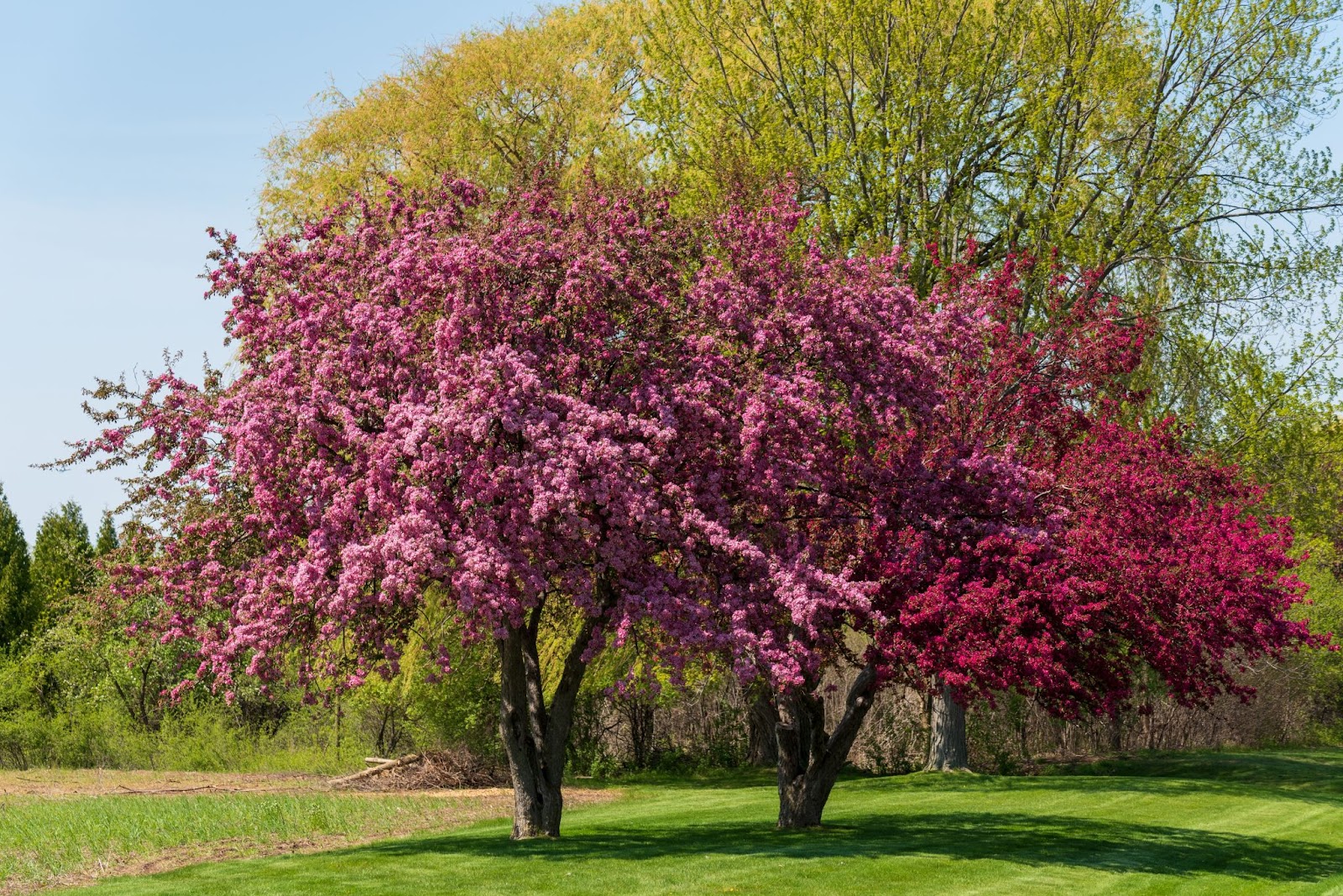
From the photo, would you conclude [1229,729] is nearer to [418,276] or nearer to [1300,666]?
[1300,666]

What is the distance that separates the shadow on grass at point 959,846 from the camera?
673 inches

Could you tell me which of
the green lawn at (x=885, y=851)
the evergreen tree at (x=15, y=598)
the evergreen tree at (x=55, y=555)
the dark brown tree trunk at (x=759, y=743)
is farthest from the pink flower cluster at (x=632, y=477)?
the evergreen tree at (x=15, y=598)

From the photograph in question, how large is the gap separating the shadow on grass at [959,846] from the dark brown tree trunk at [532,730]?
504 millimetres

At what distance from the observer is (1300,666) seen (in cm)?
4144

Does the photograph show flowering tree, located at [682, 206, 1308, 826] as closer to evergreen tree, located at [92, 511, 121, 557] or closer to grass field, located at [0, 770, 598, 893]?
grass field, located at [0, 770, 598, 893]

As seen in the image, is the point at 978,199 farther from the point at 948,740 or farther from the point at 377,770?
the point at 377,770

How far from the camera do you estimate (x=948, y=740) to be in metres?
31.2

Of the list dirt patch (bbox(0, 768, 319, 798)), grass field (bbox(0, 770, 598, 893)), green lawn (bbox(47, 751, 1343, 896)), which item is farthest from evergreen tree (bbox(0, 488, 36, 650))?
green lawn (bbox(47, 751, 1343, 896))

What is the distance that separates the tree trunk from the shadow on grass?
9304 mm

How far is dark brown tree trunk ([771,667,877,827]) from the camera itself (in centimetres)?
1933

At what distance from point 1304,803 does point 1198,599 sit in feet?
35.7

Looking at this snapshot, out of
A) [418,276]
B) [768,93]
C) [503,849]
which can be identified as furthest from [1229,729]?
[418,276]

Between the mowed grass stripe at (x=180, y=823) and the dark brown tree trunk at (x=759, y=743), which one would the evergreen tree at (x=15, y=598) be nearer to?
the mowed grass stripe at (x=180, y=823)

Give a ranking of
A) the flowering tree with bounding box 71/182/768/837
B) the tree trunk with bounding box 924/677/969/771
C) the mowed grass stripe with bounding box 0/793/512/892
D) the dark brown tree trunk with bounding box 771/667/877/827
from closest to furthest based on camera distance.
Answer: the flowering tree with bounding box 71/182/768/837
the mowed grass stripe with bounding box 0/793/512/892
the dark brown tree trunk with bounding box 771/667/877/827
the tree trunk with bounding box 924/677/969/771
